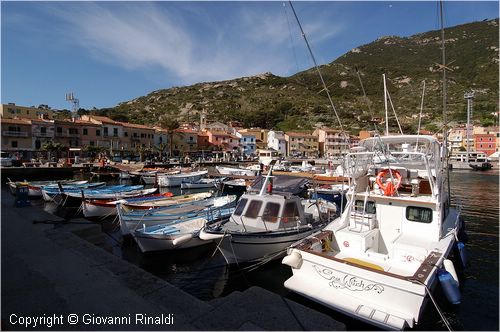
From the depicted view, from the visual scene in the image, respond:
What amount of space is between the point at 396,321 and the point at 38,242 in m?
11.3

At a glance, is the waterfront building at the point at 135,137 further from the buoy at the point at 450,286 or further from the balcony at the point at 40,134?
the buoy at the point at 450,286

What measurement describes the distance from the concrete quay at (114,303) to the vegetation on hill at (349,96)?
303ft

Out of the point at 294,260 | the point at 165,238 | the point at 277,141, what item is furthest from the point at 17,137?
the point at 277,141

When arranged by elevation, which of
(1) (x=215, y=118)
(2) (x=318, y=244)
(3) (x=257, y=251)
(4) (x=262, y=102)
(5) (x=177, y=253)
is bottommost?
(5) (x=177, y=253)

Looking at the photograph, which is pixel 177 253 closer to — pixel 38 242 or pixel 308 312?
pixel 38 242

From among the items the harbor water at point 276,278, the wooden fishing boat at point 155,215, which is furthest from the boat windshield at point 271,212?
the wooden fishing boat at point 155,215

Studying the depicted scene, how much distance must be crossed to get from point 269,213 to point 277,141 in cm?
8162

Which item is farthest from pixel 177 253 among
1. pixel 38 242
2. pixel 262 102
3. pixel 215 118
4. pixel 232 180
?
pixel 262 102

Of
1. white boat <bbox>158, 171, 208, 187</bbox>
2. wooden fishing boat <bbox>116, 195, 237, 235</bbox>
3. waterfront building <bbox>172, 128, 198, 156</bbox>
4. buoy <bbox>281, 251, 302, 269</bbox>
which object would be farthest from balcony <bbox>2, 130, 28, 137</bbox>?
buoy <bbox>281, 251, 302, 269</bbox>

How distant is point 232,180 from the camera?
34.2 meters

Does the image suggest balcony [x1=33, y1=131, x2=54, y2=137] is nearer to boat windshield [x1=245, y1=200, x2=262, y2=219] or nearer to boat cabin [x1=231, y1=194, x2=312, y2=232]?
boat cabin [x1=231, y1=194, x2=312, y2=232]

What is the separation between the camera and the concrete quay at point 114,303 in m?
5.49

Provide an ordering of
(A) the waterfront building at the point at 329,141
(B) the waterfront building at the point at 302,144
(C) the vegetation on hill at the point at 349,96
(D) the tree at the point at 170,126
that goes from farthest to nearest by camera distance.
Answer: (C) the vegetation on hill at the point at 349,96 < (A) the waterfront building at the point at 329,141 < (B) the waterfront building at the point at 302,144 < (D) the tree at the point at 170,126

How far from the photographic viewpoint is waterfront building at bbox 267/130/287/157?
91.7 metres
